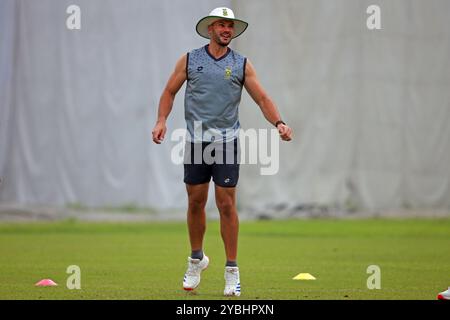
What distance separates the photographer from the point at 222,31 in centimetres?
760

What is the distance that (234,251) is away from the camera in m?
7.65

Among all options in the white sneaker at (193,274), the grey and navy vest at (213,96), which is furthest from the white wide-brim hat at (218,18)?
the white sneaker at (193,274)

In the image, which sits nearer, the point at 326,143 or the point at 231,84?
the point at 231,84

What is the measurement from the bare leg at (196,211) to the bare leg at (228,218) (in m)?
0.14

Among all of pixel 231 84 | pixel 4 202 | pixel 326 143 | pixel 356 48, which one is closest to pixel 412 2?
pixel 356 48

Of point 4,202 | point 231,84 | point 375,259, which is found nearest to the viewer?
point 231,84

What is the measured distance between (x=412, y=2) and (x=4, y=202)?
752 centimetres

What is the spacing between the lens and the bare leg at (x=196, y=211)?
772 centimetres

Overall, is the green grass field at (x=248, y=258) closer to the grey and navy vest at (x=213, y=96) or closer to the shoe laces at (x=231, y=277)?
the shoe laces at (x=231, y=277)

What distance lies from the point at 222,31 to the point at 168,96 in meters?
0.67

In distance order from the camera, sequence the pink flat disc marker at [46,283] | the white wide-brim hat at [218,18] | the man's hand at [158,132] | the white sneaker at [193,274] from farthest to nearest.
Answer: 1. the pink flat disc marker at [46,283]
2. the white sneaker at [193,274]
3. the man's hand at [158,132]
4. the white wide-brim hat at [218,18]
